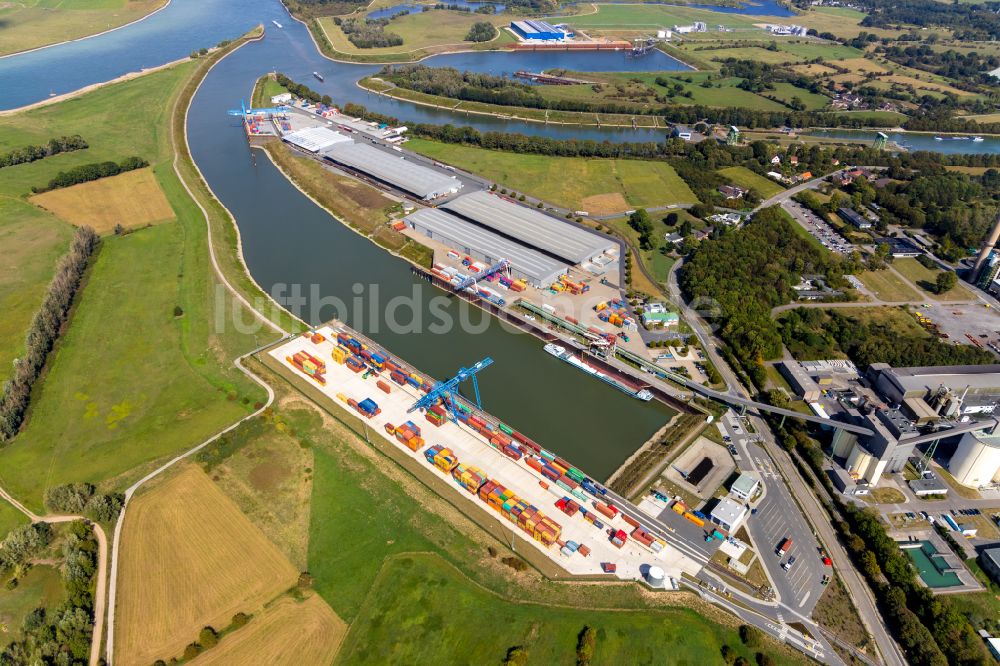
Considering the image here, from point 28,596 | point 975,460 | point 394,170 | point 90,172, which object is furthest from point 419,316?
point 90,172

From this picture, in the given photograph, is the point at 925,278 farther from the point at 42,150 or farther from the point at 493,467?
the point at 42,150

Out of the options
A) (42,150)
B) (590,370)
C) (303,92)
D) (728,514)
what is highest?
(303,92)

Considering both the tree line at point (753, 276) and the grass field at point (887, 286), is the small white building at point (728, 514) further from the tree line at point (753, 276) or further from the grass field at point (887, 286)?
the grass field at point (887, 286)

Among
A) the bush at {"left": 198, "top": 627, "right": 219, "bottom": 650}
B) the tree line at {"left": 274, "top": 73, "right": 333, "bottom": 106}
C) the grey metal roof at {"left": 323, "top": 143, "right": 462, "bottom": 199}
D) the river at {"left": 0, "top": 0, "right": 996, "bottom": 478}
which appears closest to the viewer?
the bush at {"left": 198, "top": 627, "right": 219, "bottom": 650}

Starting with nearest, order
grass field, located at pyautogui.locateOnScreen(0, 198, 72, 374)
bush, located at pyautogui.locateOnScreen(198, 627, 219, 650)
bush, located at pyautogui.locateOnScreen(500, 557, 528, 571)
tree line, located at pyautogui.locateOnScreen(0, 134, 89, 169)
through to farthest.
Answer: bush, located at pyautogui.locateOnScreen(198, 627, 219, 650) < bush, located at pyautogui.locateOnScreen(500, 557, 528, 571) < grass field, located at pyautogui.locateOnScreen(0, 198, 72, 374) < tree line, located at pyautogui.locateOnScreen(0, 134, 89, 169)

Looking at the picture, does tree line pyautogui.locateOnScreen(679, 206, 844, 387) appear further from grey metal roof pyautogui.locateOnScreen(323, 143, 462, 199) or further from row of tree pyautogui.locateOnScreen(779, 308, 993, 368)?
grey metal roof pyautogui.locateOnScreen(323, 143, 462, 199)

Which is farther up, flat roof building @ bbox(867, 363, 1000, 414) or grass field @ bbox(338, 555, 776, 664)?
flat roof building @ bbox(867, 363, 1000, 414)

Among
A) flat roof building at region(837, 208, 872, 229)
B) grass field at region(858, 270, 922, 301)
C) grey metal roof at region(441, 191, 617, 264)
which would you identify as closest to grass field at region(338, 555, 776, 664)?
grey metal roof at region(441, 191, 617, 264)

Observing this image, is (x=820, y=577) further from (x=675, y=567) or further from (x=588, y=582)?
(x=588, y=582)
